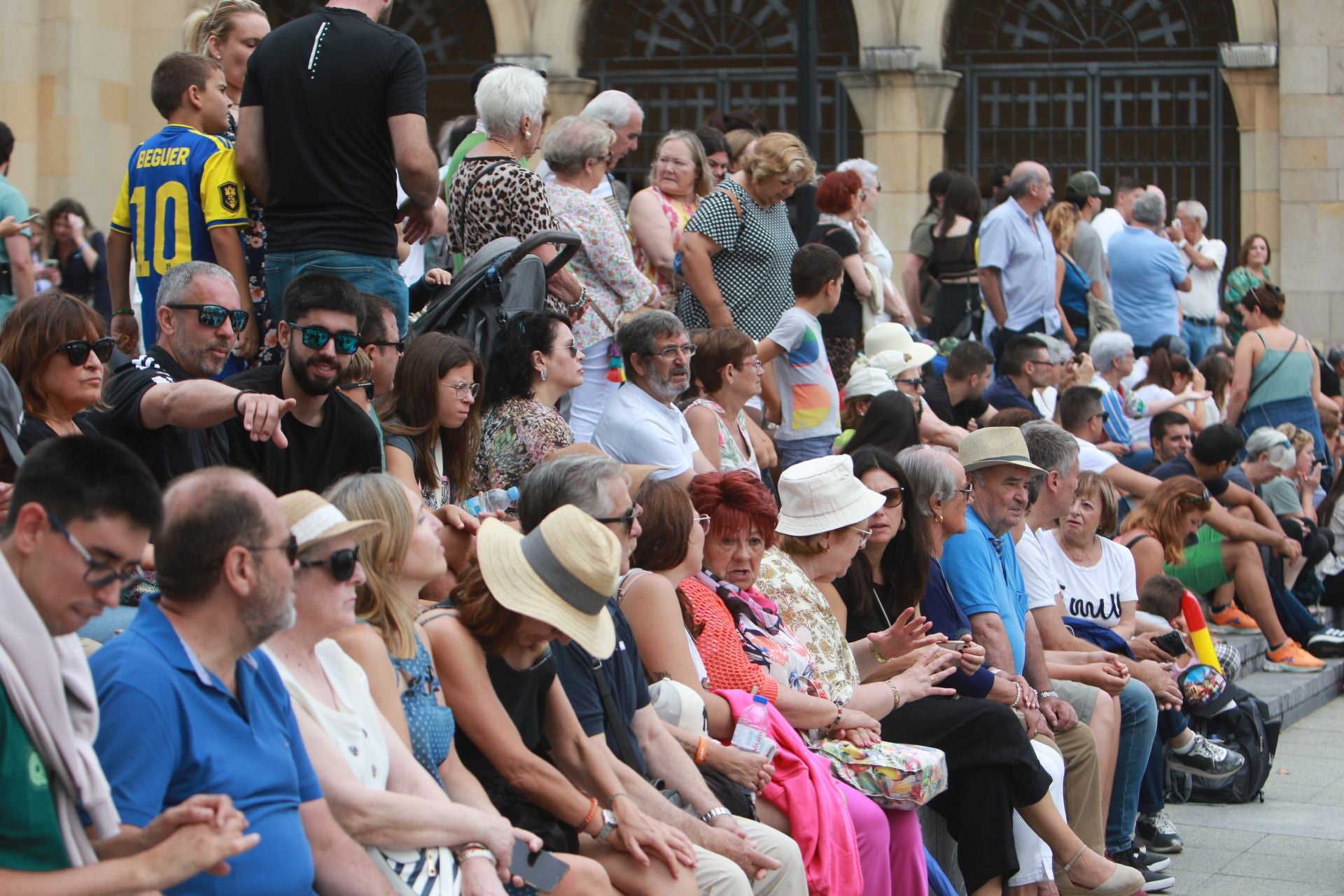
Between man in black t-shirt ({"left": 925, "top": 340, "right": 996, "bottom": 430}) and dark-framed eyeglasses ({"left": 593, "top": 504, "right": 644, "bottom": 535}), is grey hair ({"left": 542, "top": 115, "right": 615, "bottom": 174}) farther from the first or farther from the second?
dark-framed eyeglasses ({"left": 593, "top": 504, "right": 644, "bottom": 535})

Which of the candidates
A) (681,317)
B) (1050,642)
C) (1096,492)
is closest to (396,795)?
(1050,642)

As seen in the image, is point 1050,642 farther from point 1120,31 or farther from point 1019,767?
point 1120,31

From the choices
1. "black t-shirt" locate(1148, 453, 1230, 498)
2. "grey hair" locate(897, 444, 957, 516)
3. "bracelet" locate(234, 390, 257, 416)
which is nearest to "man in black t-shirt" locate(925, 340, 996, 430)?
"black t-shirt" locate(1148, 453, 1230, 498)

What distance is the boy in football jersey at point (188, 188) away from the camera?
6.40 metres

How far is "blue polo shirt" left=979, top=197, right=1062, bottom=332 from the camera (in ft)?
39.9

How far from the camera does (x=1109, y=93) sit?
18.7 meters

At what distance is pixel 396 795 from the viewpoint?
412cm

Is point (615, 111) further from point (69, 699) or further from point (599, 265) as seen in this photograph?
point (69, 699)

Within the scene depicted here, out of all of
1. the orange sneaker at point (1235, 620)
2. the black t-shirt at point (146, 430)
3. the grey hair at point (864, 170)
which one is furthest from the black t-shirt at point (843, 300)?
the black t-shirt at point (146, 430)

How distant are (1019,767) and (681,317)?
3.77 metres

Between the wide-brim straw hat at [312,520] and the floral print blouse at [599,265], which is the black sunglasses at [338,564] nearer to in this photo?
the wide-brim straw hat at [312,520]

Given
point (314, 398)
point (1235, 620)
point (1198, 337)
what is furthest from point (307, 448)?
point (1198, 337)

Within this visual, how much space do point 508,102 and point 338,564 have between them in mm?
3735

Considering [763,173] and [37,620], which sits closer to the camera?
[37,620]
